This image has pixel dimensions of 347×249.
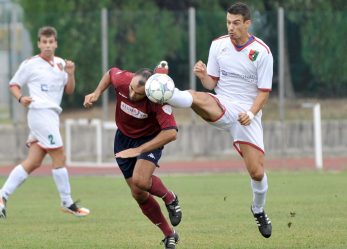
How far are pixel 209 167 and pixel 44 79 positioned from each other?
9811 millimetres

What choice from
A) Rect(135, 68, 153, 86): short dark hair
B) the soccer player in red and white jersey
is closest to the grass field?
the soccer player in red and white jersey

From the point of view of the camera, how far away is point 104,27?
2522 cm

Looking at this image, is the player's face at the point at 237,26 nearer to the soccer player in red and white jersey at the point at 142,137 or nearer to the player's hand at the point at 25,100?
the soccer player in red and white jersey at the point at 142,137

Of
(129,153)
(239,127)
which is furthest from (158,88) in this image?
(239,127)

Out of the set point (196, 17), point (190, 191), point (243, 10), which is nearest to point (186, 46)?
point (196, 17)

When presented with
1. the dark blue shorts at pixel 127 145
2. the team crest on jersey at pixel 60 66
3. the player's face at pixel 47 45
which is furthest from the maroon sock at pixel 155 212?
the team crest on jersey at pixel 60 66

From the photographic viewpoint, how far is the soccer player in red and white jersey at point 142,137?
1029cm

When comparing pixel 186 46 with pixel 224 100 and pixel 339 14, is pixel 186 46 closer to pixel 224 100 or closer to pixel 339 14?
pixel 339 14

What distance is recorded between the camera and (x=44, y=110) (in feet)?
48.3

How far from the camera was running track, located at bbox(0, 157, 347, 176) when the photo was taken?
76.5ft

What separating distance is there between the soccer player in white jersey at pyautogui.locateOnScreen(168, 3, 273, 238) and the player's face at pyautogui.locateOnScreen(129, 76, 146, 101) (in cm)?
114

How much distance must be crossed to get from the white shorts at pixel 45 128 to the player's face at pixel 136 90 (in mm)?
4420

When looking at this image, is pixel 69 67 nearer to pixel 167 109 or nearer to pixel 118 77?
pixel 118 77

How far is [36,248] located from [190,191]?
7.50 m
